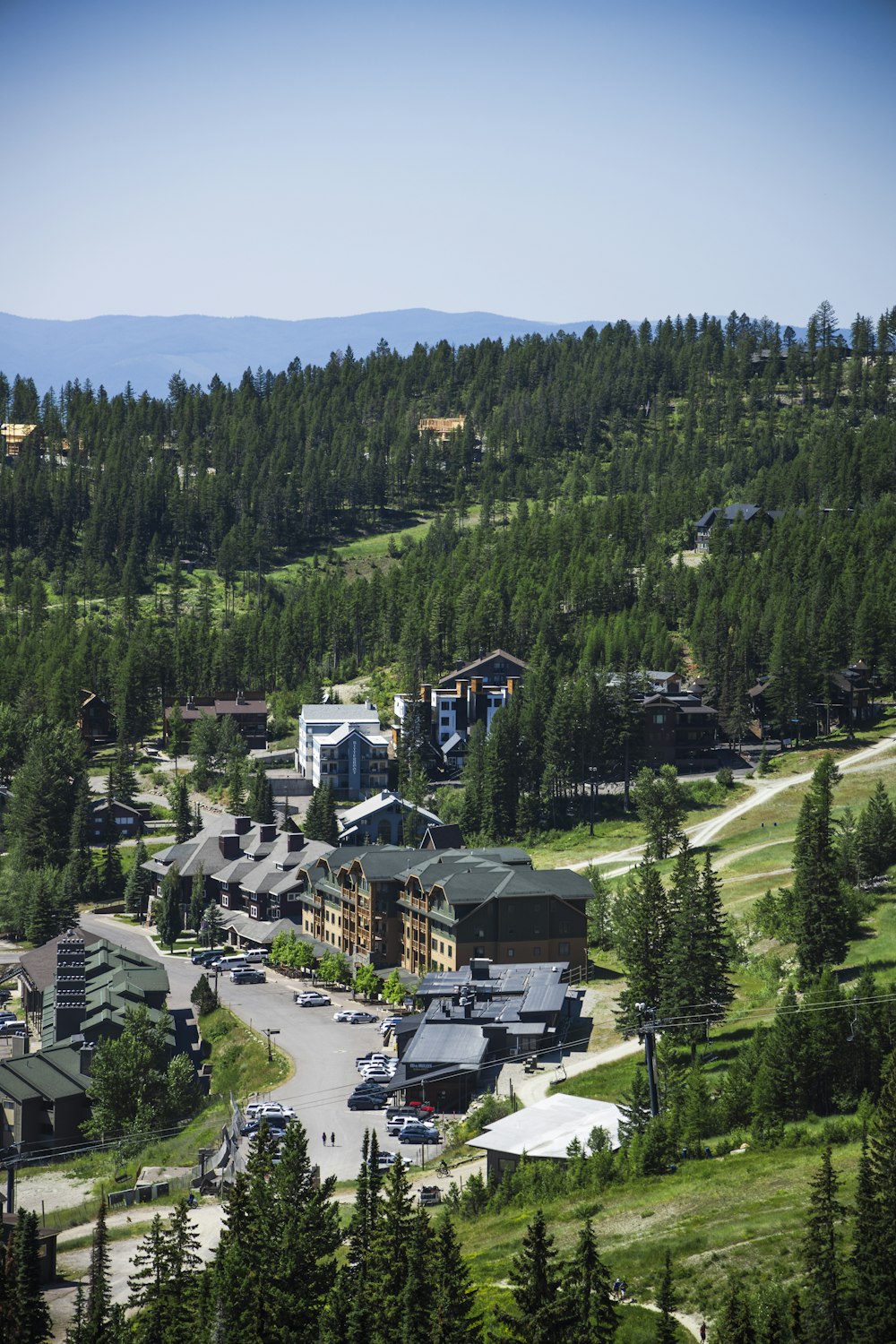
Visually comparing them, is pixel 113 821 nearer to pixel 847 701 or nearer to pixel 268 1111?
pixel 847 701

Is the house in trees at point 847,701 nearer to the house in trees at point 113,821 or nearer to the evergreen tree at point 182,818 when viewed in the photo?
the evergreen tree at point 182,818

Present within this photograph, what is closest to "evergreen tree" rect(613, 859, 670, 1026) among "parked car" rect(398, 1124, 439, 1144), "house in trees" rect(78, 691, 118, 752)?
"parked car" rect(398, 1124, 439, 1144)

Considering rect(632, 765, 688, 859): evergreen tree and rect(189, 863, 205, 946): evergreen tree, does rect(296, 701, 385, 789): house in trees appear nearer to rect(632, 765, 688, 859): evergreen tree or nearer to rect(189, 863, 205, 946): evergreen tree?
rect(189, 863, 205, 946): evergreen tree

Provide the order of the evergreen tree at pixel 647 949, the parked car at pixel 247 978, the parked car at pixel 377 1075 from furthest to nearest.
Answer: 1. the parked car at pixel 247 978
2. the evergreen tree at pixel 647 949
3. the parked car at pixel 377 1075

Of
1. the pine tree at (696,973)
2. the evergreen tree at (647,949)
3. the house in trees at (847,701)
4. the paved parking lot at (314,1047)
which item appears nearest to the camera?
the paved parking lot at (314,1047)

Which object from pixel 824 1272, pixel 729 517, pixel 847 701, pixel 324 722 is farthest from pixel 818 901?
pixel 729 517

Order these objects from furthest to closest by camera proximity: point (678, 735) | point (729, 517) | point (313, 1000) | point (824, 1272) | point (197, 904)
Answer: point (729, 517)
point (678, 735)
point (197, 904)
point (313, 1000)
point (824, 1272)

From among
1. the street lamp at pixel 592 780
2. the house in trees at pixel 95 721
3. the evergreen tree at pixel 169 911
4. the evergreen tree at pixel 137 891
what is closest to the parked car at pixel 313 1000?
the evergreen tree at pixel 169 911

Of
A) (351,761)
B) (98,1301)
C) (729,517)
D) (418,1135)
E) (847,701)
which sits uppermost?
(729,517)
